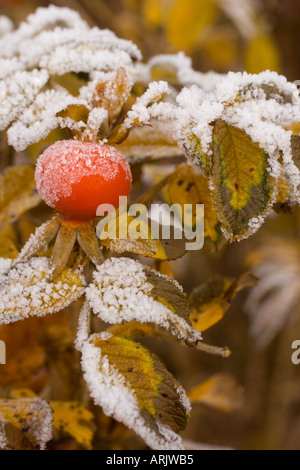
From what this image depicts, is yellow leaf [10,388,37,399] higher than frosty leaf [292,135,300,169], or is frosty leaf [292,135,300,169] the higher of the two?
frosty leaf [292,135,300,169]

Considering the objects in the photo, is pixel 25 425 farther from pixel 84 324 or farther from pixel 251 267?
pixel 251 267

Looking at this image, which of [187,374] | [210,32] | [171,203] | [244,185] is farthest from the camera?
[210,32]

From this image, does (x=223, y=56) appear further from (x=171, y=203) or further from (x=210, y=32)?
(x=171, y=203)

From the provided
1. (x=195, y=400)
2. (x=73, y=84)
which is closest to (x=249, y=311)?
(x=195, y=400)

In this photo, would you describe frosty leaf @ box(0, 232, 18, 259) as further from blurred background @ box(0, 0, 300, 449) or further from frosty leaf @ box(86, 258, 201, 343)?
blurred background @ box(0, 0, 300, 449)

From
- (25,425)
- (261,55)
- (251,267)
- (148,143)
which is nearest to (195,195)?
(148,143)

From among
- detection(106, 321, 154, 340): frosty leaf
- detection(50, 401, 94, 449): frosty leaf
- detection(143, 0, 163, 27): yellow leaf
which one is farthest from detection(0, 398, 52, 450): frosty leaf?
detection(143, 0, 163, 27): yellow leaf
